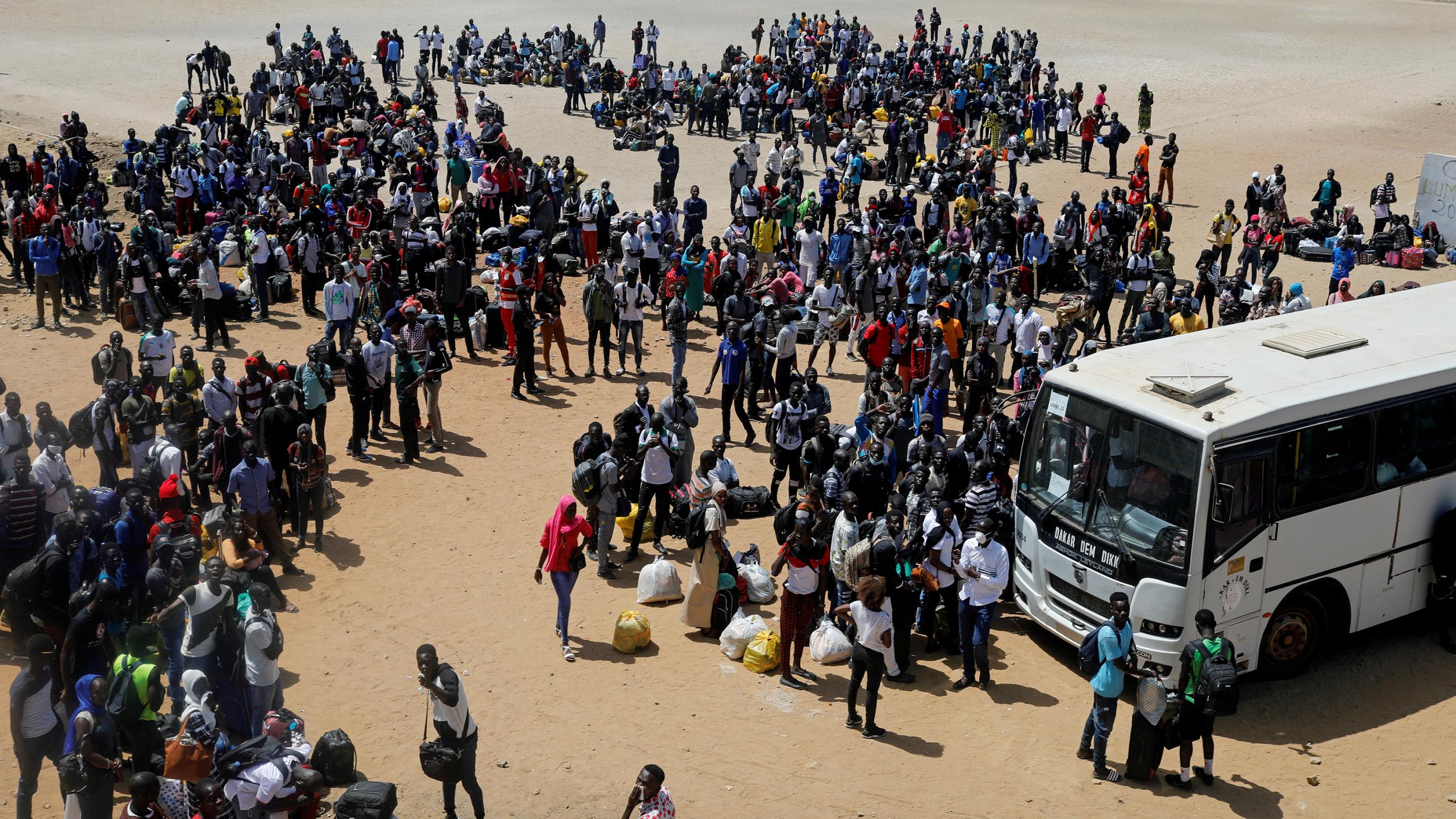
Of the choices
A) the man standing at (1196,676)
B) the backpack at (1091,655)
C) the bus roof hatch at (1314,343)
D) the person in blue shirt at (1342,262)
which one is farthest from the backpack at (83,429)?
Answer: the person in blue shirt at (1342,262)

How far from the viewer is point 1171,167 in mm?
29578

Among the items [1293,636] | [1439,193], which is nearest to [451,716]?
[1293,636]

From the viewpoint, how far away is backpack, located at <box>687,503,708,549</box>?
12.1 meters

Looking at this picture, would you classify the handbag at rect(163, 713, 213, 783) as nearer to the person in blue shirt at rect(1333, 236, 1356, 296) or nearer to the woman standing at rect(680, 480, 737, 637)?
the woman standing at rect(680, 480, 737, 637)

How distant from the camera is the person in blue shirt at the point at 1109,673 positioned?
10203mm

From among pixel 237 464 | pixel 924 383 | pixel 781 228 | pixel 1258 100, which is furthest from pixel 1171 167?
pixel 237 464

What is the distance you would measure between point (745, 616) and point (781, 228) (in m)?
12.7

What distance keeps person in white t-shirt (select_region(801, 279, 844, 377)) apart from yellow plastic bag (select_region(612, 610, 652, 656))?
794 cm

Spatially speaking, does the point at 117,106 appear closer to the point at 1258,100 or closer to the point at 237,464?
the point at 237,464

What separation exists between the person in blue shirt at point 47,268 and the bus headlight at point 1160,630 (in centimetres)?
1776

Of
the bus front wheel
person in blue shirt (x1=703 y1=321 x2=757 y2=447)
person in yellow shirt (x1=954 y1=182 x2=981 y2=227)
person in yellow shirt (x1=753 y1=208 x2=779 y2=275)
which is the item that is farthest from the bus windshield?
person in yellow shirt (x1=954 y1=182 x2=981 y2=227)

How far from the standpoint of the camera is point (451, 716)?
9273 mm

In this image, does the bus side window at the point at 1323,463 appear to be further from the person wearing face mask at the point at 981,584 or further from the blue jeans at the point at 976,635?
the blue jeans at the point at 976,635

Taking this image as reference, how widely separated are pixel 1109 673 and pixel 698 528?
154 inches
